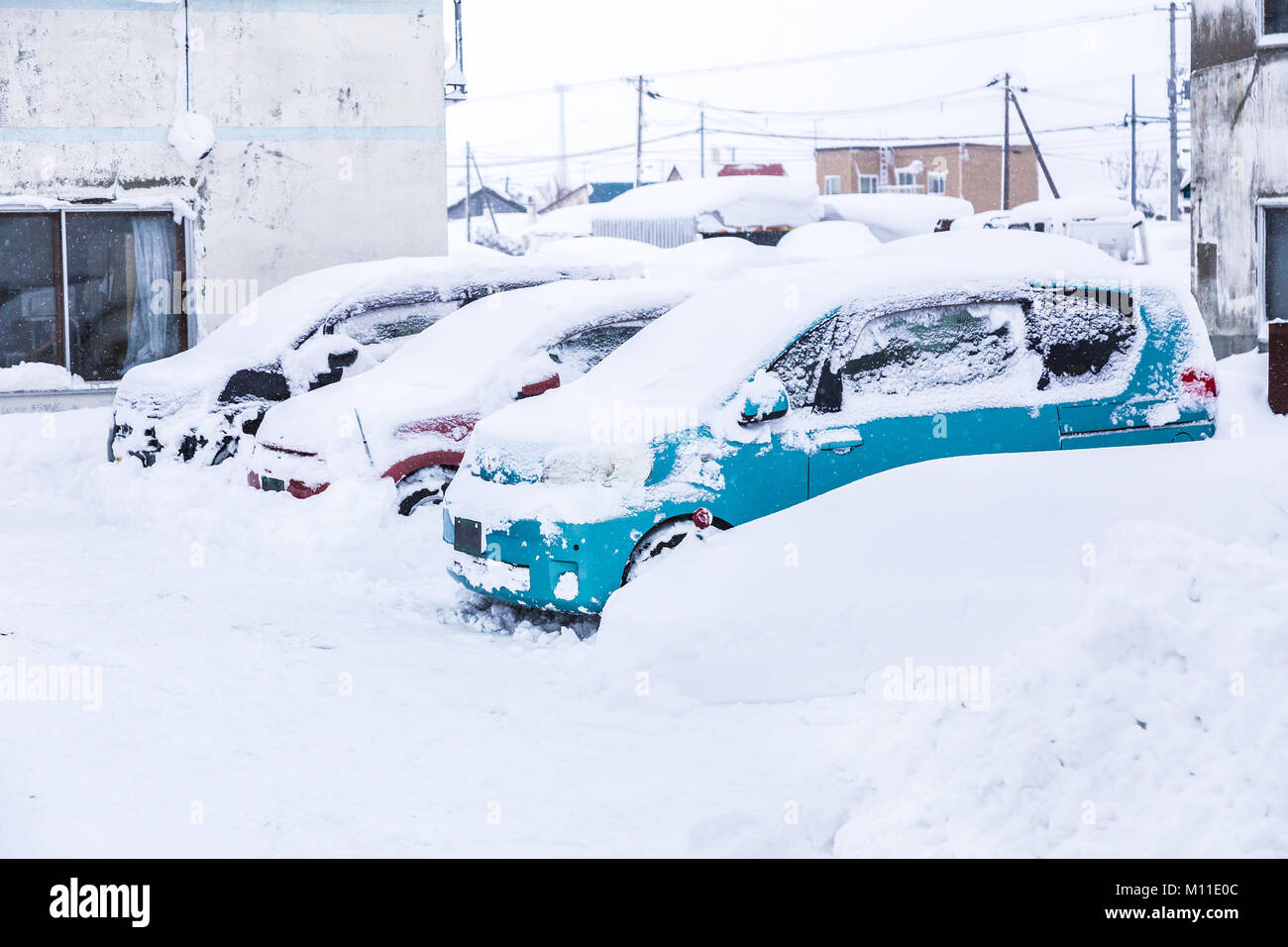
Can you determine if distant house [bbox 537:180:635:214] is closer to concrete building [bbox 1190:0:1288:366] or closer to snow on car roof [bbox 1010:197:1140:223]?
snow on car roof [bbox 1010:197:1140:223]

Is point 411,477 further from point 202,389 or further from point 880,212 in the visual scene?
point 880,212

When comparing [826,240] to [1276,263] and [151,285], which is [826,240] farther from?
[151,285]

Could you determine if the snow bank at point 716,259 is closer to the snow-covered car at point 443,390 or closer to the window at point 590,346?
the snow-covered car at point 443,390

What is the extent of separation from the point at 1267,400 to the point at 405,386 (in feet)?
24.4

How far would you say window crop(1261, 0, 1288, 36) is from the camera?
17359mm

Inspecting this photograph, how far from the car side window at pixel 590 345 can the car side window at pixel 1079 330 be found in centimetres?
290

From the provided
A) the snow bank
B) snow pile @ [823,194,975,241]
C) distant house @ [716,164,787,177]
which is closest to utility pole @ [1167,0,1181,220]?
distant house @ [716,164,787,177]

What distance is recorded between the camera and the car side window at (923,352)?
23.9ft

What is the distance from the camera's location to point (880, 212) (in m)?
30.0

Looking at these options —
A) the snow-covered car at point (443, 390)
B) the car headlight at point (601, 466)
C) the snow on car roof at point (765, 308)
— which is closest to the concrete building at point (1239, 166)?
the snow-covered car at point (443, 390)

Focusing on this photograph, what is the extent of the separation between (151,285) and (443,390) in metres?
7.88

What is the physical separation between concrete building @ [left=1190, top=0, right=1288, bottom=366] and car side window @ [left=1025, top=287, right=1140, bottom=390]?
1094 cm

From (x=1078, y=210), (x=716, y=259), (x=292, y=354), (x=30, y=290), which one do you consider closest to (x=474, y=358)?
(x=292, y=354)
